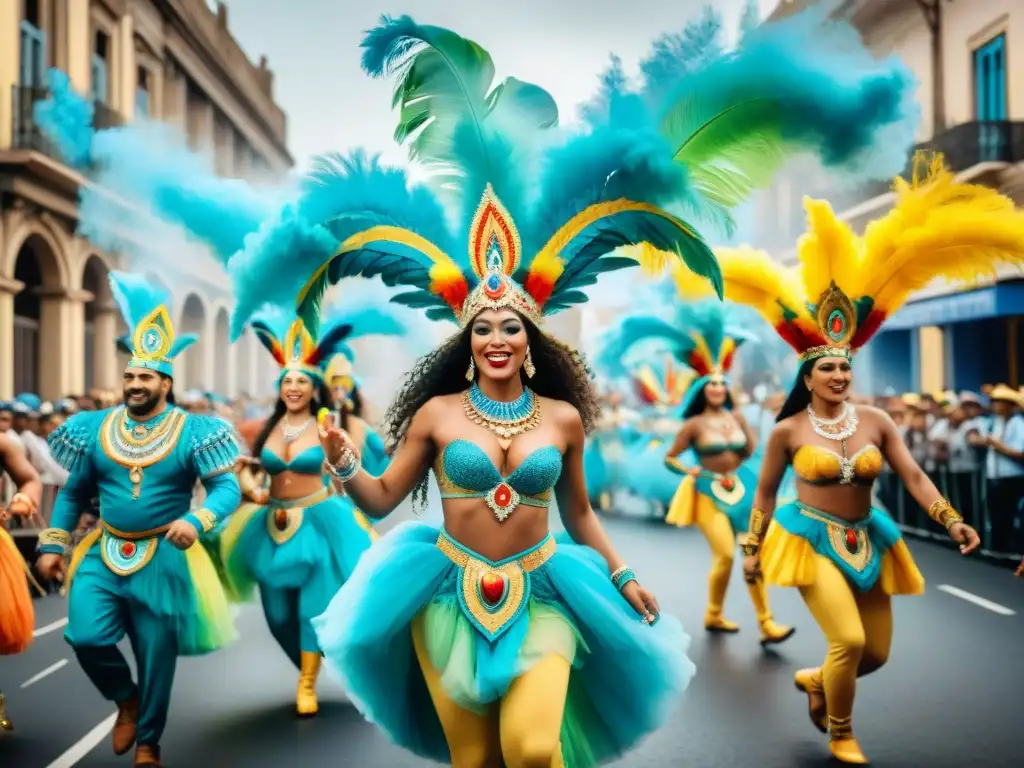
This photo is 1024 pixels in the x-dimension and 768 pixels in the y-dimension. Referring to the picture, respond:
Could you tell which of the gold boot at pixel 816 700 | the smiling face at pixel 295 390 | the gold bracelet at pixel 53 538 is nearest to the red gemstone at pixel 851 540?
the gold boot at pixel 816 700

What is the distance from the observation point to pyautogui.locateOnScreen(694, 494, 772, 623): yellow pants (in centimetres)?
978

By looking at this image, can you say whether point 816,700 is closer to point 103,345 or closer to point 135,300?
point 135,300

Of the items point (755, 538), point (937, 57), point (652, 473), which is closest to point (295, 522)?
point (755, 538)

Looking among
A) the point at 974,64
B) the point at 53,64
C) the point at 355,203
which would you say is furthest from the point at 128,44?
the point at 355,203

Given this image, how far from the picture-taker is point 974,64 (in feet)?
82.5

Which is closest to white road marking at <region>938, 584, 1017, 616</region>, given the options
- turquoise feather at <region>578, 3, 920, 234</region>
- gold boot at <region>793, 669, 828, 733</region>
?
gold boot at <region>793, 669, 828, 733</region>

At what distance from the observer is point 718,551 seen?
32.7 ft

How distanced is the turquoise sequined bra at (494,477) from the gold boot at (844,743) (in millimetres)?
2548

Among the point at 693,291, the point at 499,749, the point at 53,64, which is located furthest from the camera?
the point at 53,64

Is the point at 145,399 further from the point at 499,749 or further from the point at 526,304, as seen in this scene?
the point at 499,749

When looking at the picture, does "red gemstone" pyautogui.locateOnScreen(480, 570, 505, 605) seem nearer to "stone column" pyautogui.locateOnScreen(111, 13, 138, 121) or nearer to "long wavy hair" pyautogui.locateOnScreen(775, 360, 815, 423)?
Result: "long wavy hair" pyautogui.locateOnScreen(775, 360, 815, 423)

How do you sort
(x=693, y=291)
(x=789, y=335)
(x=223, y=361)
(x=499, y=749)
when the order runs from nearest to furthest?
(x=499, y=749), (x=789, y=335), (x=693, y=291), (x=223, y=361)

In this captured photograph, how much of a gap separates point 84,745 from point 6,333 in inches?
567

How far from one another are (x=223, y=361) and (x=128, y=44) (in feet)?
40.6
